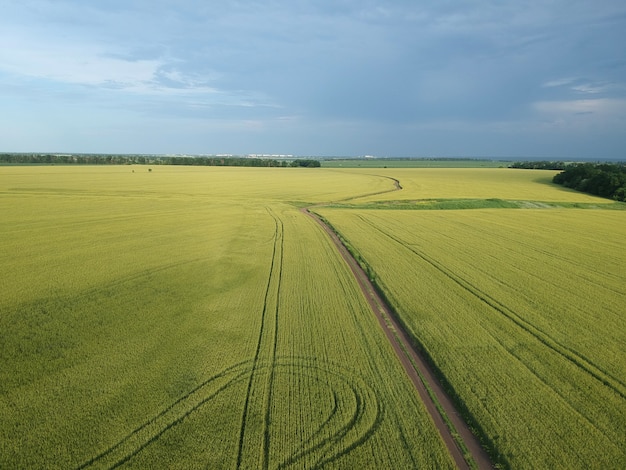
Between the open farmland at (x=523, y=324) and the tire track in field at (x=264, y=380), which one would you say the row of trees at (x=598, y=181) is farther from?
the tire track in field at (x=264, y=380)

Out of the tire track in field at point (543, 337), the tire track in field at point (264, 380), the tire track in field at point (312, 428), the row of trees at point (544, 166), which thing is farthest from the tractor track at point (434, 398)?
the row of trees at point (544, 166)

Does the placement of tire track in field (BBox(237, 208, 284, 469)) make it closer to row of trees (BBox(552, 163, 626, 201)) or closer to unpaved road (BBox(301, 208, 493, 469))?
unpaved road (BBox(301, 208, 493, 469))

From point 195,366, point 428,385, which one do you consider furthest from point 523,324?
point 195,366

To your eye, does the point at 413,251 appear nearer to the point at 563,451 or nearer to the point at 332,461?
the point at 563,451

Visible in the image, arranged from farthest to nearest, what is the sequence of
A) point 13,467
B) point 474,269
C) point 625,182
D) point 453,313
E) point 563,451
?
point 625,182 < point 474,269 < point 453,313 < point 563,451 < point 13,467

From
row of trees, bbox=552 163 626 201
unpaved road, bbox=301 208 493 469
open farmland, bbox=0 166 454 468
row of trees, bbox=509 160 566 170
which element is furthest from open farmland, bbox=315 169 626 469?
row of trees, bbox=509 160 566 170

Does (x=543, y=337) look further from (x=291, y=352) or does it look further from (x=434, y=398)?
(x=291, y=352)

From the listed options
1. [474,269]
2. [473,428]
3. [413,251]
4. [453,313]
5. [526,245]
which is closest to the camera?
[473,428]

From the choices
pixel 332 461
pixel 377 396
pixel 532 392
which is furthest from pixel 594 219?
pixel 332 461
